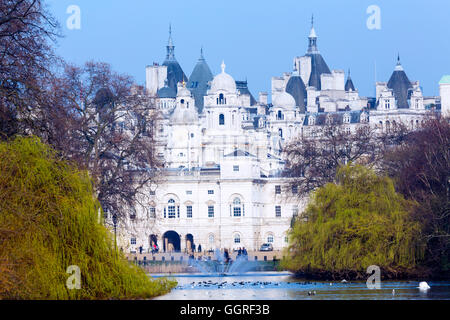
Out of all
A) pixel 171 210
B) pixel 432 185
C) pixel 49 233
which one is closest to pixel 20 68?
pixel 49 233

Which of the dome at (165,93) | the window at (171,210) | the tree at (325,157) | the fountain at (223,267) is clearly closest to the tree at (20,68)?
the fountain at (223,267)

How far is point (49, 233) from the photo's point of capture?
36625 mm

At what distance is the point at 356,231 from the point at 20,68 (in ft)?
64.7

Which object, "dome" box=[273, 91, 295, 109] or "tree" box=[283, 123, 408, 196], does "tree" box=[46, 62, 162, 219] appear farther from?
"dome" box=[273, 91, 295, 109]

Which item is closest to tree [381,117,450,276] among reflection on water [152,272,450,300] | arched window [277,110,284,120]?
reflection on water [152,272,450,300]

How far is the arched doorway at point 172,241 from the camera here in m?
125

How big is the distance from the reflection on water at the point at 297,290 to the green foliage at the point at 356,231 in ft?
5.27

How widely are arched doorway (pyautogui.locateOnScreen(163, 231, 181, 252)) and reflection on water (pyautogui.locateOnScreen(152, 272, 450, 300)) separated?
69.5m

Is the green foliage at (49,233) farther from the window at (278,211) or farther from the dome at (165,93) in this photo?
the dome at (165,93)

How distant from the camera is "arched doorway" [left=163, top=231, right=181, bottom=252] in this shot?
12512 cm

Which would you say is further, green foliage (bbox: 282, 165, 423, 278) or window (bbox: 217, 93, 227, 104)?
window (bbox: 217, 93, 227, 104)
